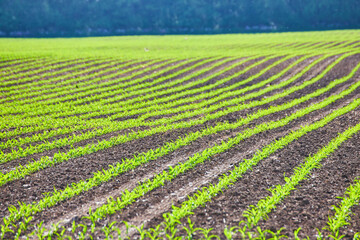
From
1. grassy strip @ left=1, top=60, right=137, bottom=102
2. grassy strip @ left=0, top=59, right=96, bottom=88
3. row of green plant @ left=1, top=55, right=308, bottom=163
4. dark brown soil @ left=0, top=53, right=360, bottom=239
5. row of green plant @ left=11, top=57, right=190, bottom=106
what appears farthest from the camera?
grassy strip @ left=0, top=59, right=96, bottom=88

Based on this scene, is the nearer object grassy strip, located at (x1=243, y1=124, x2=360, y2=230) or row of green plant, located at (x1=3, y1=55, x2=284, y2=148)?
grassy strip, located at (x1=243, y1=124, x2=360, y2=230)

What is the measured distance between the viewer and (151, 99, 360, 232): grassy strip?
771cm

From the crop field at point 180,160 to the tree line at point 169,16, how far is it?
276 ft

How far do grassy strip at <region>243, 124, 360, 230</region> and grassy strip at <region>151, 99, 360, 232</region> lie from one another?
1.15m

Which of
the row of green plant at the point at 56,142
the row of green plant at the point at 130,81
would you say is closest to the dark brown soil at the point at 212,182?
the row of green plant at the point at 56,142

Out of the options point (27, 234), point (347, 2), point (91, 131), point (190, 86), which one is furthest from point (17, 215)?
point (347, 2)

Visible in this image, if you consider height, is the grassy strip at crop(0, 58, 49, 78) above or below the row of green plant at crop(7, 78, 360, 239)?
below

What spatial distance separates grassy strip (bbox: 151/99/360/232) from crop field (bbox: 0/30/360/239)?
4 cm

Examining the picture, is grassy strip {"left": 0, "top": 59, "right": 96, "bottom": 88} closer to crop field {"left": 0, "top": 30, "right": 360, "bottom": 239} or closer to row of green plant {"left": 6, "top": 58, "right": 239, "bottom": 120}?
crop field {"left": 0, "top": 30, "right": 360, "bottom": 239}

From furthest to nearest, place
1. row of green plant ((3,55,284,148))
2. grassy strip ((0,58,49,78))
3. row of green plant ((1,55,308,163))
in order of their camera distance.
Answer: grassy strip ((0,58,49,78))
row of green plant ((3,55,284,148))
row of green plant ((1,55,308,163))

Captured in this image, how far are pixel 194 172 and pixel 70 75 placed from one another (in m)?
19.7

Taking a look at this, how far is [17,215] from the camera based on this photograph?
754cm

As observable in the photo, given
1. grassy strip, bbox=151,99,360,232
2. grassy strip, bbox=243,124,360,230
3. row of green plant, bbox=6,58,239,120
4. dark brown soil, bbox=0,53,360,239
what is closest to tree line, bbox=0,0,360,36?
row of green plant, bbox=6,58,239,120

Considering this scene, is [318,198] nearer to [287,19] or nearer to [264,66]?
[264,66]
